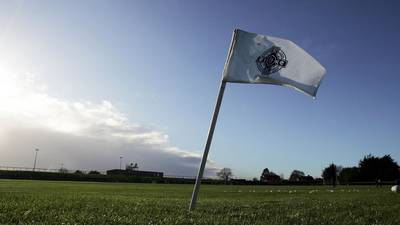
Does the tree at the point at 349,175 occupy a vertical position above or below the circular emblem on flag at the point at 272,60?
above

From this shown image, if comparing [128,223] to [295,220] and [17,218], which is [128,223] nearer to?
[17,218]

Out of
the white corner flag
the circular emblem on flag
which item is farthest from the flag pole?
the circular emblem on flag

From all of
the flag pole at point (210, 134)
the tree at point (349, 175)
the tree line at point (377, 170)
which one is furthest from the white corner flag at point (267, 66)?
the tree at point (349, 175)

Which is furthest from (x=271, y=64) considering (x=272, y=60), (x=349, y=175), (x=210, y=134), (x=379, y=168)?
(x=349, y=175)

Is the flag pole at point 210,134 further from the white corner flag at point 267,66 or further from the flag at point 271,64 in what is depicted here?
the flag at point 271,64

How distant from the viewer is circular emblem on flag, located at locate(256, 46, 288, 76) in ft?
35.9

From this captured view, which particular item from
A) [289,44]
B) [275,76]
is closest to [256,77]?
[275,76]

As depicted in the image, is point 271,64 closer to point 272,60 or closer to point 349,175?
point 272,60

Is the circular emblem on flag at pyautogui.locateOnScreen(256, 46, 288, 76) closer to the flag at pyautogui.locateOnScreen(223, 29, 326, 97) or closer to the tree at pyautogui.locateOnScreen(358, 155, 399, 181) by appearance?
the flag at pyautogui.locateOnScreen(223, 29, 326, 97)

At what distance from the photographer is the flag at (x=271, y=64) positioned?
10875 millimetres

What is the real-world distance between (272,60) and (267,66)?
214 millimetres

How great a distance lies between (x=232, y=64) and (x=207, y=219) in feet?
13.6

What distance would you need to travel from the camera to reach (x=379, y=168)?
143 meters

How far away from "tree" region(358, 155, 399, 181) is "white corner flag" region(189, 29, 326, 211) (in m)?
141
